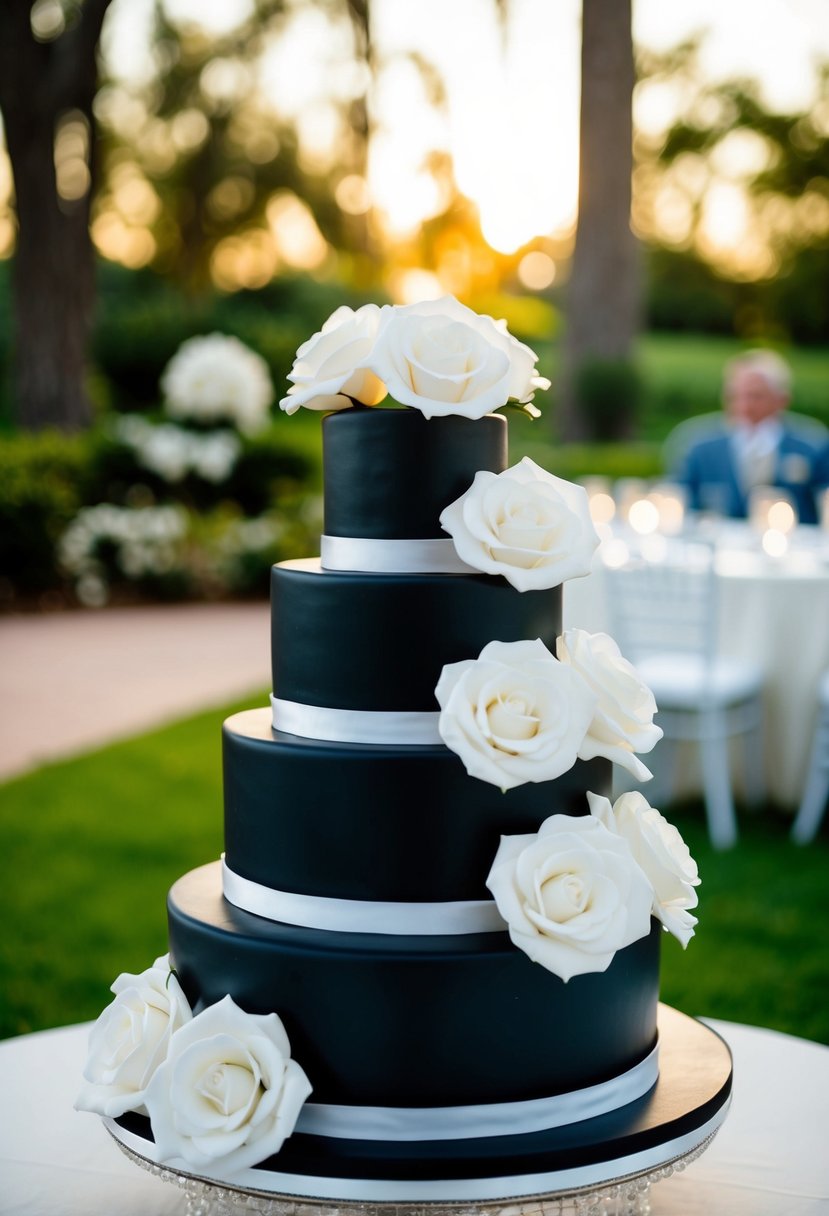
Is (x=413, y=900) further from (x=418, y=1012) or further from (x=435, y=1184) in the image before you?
(x=435, y=1184)

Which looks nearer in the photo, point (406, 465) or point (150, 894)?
point (406, 465)

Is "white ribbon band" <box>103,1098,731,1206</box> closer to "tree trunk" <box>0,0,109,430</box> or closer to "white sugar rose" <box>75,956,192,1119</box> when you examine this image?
"white sugar rose" <box>75,956,192,1119</box>

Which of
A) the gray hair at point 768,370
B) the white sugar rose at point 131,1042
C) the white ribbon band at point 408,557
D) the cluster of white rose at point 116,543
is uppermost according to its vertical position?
the gray hair at point 768,370

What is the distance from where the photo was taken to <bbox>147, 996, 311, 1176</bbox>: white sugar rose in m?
1.90

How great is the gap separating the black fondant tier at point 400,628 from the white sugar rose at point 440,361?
271 mm

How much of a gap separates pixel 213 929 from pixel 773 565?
4.74 meters

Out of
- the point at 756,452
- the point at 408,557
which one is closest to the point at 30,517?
the point at 756,452

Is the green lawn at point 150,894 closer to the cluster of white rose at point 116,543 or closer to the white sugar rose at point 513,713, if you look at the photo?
the white sugar rose at point 513,713

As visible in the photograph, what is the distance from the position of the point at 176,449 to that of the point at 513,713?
417 inches

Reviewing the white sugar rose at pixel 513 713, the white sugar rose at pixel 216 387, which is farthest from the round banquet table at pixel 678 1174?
the white sugar rose at pixel 216 387

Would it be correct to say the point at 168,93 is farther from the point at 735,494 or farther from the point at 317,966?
the point at 317,966

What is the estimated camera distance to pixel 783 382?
25.5ft

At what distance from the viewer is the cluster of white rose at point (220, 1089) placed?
1.90 metres

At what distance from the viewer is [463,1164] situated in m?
1.94
